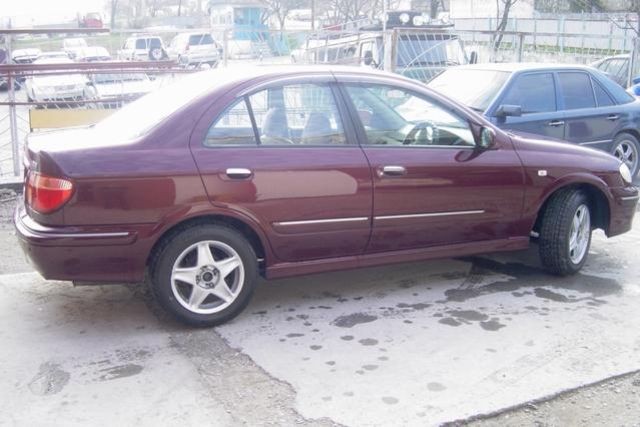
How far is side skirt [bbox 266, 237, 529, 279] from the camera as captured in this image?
4805 mm

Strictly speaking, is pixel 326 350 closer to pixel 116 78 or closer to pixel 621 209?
pixel 621 209

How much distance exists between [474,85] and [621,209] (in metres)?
3.25

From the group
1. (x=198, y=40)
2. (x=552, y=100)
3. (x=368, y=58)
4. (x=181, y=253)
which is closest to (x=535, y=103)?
(x=552, y=100)

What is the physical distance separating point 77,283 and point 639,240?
5.10 m

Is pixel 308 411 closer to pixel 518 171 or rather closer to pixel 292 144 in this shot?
pixel 292 144

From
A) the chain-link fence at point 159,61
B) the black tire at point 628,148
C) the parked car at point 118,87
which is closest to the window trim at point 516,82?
the black tire at point 628,148

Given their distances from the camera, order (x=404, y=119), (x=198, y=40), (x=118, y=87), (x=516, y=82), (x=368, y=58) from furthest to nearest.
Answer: (x=198, y=40) → (x=368, y=58) → (x=118, y=87) → (x=516, y=82) → (x=404, y=119)

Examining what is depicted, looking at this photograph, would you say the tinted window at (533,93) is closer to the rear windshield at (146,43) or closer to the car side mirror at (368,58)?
the car side mirror at (368,58)

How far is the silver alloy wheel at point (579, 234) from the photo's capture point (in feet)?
18.8

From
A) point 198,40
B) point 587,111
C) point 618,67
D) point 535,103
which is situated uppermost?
point 198,40

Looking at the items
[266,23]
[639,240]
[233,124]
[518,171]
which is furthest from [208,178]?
[266,23]

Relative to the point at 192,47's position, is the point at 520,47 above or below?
below

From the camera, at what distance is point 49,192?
421 cm

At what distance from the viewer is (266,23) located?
4269 centimetres
